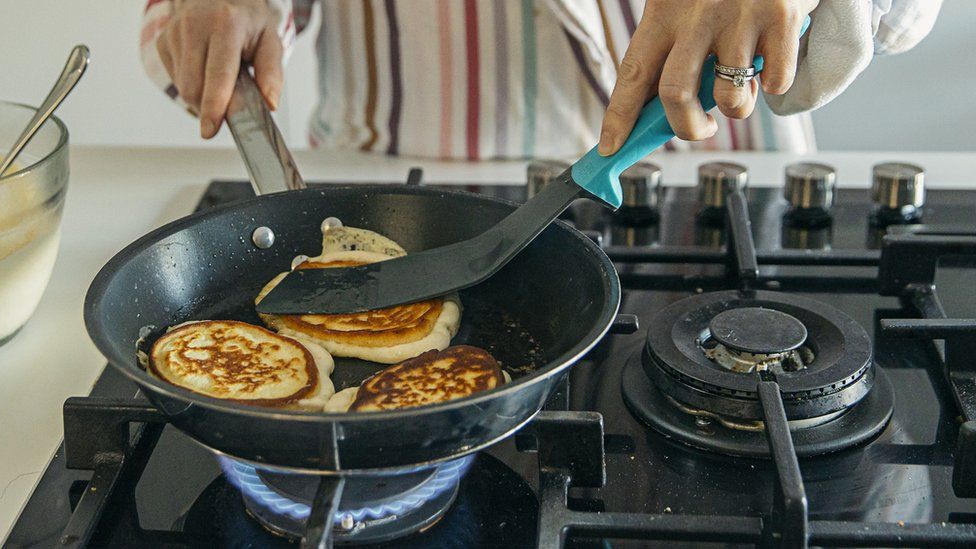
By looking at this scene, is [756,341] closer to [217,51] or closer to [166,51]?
[217,51]

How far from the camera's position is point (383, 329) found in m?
0.87

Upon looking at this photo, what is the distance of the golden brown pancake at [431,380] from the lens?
29.2 inches

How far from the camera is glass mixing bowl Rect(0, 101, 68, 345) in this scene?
918 mm

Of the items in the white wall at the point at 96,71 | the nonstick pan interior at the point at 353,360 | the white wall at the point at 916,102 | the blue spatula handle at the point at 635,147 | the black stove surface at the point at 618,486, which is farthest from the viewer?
the white wall at the point at 916,102

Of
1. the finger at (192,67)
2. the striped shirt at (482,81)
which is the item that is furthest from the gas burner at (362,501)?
the striped shirt at (482,81)

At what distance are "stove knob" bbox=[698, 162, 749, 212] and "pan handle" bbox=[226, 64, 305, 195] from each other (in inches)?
17.9

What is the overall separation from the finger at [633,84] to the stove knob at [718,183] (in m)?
0.37

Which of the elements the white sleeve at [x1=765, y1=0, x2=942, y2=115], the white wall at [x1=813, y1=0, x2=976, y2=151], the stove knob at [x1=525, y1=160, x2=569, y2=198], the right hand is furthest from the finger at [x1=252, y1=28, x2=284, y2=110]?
the white wall at [x1=813, y1=0, x2=976, y2=151]

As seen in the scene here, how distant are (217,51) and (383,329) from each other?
1.23 ft

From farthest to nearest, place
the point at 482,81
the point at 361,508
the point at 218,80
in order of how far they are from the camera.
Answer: the point at 482,81 < the point at 218,80 < the point at 361,508

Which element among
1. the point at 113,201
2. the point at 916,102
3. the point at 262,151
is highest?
the point at 262,151

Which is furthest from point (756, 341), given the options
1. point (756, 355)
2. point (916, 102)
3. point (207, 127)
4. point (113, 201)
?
point (916, 102)

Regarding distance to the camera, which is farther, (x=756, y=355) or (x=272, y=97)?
(x=272, y=97)

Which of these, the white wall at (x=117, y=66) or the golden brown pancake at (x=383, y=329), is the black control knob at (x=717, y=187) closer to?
the golden brown pancake at (x=383, y=329)
